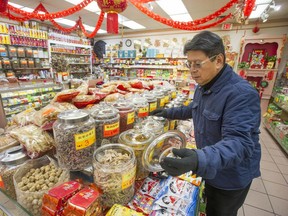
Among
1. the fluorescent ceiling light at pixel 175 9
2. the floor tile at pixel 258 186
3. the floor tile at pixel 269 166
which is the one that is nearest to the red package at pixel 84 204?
the floor tile at pixel 258 186

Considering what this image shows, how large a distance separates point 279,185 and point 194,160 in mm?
2920

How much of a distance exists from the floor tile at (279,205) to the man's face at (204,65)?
7.55 ft

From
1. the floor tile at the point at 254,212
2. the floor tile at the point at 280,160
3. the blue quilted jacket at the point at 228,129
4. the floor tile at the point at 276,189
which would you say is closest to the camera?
the blue quilted jacket at the point at 228,129

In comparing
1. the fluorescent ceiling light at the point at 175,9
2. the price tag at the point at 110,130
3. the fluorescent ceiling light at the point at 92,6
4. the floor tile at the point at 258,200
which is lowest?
the floor tile at the point at 258,200

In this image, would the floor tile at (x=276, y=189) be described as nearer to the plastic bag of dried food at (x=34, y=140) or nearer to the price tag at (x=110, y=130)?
the price tag at (x=110, y=130)

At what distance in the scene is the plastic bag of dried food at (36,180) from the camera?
64 centimetres

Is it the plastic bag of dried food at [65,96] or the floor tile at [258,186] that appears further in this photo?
the floor tile at [258,186]

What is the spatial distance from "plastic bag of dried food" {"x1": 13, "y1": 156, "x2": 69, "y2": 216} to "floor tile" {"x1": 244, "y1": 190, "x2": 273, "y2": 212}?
8.32 ft

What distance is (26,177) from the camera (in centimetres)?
71

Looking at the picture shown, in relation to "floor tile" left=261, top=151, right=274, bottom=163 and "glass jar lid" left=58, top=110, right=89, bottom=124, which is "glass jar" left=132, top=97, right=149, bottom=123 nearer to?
"glass jar lid" left=58, top=110, right=89, bottom=124

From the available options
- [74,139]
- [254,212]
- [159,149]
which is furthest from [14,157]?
[254,212]

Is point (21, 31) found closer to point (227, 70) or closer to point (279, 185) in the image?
point (227, 70)

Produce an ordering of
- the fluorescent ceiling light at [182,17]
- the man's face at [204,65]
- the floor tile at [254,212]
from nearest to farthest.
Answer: the man's face at [204,65], the floor tile at [254,212], the fluorescent ceiling light at [182,17]

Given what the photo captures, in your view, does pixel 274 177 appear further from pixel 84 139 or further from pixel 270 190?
pixel 84 139
